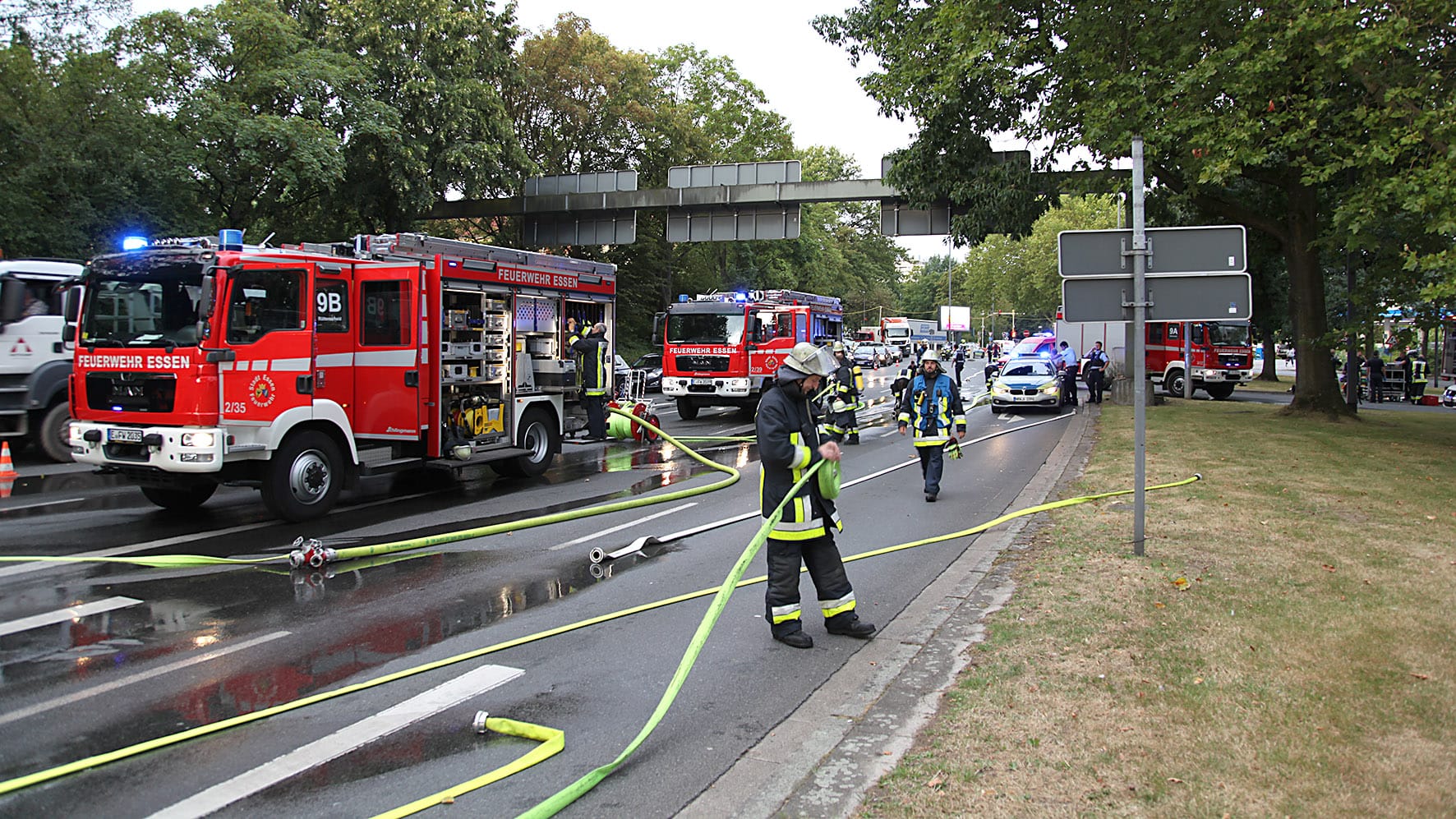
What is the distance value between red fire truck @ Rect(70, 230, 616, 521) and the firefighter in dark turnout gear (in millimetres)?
1595

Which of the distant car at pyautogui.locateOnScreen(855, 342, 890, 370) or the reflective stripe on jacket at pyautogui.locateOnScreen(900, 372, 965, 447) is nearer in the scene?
the reflective stripe on jacket at pyautogui.locateOnScreen(900, 372, 965, 447)

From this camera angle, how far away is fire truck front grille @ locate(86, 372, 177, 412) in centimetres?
891

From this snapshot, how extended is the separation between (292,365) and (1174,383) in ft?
99.9

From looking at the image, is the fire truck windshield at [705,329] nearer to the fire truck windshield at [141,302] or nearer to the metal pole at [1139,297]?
the fire truck windshield at [141,302]

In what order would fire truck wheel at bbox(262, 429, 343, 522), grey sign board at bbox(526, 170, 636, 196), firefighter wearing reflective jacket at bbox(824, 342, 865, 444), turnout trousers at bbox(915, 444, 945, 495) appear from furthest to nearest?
1. grey sign board at bbox(526, 170, 636, 196)
2. firefighter wearing reflective jacket at bbox(824, 342, 865, 444)
3. turnout trousers at bbox(915, 444, 945, 495)
4. fire truck wheel at bbox(262, 429, 343, 522)

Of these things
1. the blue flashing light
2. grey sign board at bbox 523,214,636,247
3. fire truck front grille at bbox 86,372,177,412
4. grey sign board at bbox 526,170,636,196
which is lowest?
fire truck front grille at bbox 86,372,177,412

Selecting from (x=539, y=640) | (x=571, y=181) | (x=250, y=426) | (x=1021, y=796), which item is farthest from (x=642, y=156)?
(x=1021, y=796)

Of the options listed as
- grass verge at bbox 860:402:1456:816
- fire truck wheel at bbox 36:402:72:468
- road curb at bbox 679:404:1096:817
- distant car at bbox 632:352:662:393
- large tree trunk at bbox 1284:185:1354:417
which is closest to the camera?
grass verge at bbox 860:402:1456:816

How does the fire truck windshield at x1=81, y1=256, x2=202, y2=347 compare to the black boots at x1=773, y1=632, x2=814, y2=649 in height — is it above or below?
above

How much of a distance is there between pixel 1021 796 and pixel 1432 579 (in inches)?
201

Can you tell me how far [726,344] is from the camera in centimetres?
2175

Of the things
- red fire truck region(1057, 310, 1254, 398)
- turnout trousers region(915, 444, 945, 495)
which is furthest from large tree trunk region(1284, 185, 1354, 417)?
turnout trousers region(915, 444, 945, 495)

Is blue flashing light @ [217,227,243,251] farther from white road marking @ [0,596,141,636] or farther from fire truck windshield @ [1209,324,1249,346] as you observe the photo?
fire truck windshield @ [1209,324,1249,346]

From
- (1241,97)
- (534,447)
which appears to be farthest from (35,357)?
(1241,97)
